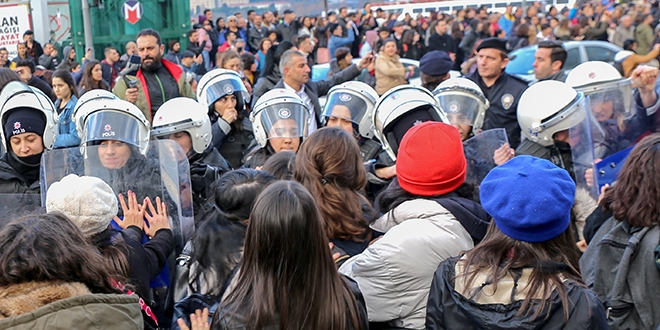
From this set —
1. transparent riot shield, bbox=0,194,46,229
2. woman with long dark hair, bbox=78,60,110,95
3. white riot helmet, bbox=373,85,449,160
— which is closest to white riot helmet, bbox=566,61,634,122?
white riot helmet, bbox=373,85,449,160

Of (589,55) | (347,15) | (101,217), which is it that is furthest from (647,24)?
(101,217)

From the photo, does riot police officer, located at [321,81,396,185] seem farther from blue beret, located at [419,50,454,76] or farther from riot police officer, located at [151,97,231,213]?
blue beret, located at [419,50,454,76]

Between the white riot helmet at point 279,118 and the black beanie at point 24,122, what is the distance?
143 cm

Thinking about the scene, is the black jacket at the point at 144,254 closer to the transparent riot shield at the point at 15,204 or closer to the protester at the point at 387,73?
the transparent riot shield at the point at 15,204

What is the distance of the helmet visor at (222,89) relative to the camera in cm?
595

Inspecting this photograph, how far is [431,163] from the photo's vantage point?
126 inches

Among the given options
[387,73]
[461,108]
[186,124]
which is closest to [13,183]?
[186,124]

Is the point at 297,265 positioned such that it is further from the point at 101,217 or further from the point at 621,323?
the point at 621,323

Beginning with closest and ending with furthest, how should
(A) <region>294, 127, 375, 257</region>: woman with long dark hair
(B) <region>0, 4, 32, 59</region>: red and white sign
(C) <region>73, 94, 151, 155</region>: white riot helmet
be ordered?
(A) <region>294, 127, 375, 257</region>: woman with long dark hair
(C) <region>73, 94, 151, 155</region>: white riot helmet
(B) <region>0, 4, 32, 59</region>: red and white sign

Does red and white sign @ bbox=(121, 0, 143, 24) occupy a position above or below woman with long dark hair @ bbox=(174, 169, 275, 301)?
above

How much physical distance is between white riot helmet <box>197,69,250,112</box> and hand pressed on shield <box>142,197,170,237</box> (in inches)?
88.3

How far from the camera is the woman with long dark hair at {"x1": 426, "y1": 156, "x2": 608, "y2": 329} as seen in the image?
223 cm

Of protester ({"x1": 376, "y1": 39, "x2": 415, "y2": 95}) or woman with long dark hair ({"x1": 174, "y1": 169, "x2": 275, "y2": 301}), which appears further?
protester ({"x1": 376, "y1": 39, "x2": 415, "y2": 95})

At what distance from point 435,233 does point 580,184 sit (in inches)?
73.3
